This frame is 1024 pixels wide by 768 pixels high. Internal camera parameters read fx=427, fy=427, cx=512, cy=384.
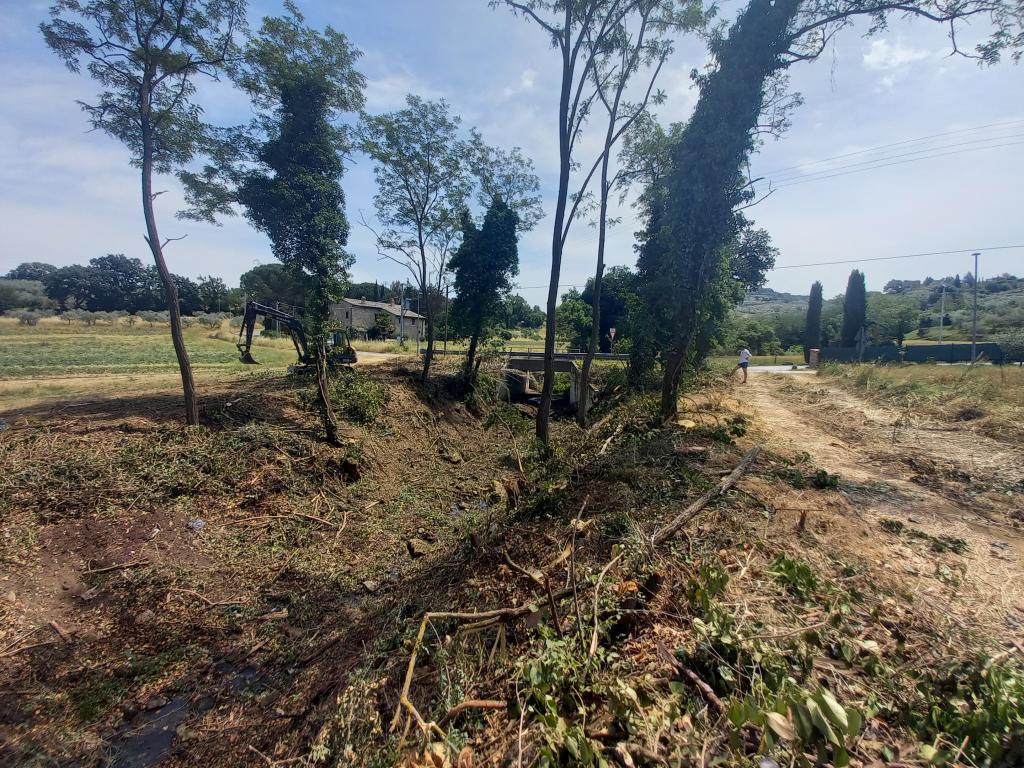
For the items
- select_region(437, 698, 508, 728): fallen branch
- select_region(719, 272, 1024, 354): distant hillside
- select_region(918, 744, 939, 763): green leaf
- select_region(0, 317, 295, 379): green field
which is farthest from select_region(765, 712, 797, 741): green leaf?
select_region(719, 272, 1024, 354): distant hillside

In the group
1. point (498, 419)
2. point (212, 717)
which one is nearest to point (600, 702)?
point (212, 717)

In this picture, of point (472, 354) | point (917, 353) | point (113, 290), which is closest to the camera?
point (472, 354)

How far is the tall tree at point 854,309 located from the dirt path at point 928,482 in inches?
1386

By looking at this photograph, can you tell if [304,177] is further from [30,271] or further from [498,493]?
[30,271]

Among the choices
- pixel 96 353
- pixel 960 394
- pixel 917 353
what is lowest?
pixel 96 353

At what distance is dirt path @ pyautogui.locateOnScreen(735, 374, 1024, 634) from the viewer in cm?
331

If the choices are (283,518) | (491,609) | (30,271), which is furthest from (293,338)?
(30,271)

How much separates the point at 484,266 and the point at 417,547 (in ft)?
32.0

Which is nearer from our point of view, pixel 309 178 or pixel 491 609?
pixel 491 609

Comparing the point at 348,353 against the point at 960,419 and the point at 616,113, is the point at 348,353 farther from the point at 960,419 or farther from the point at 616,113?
the point at 960,419

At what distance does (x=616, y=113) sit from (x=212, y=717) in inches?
563

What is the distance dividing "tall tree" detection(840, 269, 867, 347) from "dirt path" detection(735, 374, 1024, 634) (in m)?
35.2

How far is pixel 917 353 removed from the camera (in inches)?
1283

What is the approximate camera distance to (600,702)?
210 centimetres
